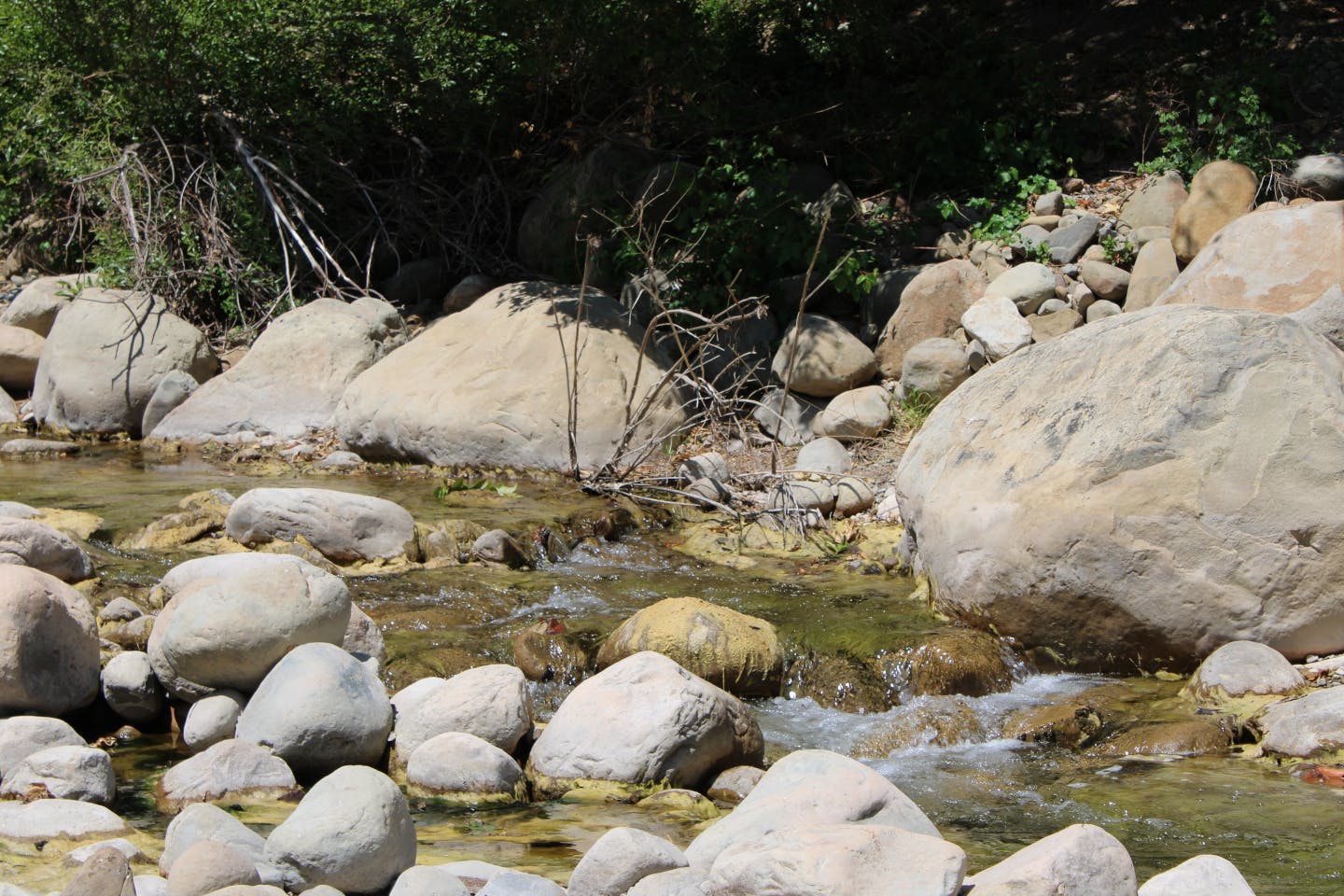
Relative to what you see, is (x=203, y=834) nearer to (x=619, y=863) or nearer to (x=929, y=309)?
(x=619, y=863)

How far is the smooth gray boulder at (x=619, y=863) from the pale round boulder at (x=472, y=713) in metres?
1.33

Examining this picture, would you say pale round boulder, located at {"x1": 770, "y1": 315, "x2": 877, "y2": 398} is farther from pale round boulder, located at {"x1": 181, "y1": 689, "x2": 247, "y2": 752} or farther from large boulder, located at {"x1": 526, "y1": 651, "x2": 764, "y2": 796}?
pale round boulder, located at {"x1": 181, "y1": 689, "x2": 247, "y2": 752}

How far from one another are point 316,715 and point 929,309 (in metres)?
6.29

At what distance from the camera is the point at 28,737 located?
4.42 meters

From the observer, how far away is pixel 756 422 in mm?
9727

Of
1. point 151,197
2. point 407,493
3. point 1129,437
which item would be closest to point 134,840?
point 1129,437

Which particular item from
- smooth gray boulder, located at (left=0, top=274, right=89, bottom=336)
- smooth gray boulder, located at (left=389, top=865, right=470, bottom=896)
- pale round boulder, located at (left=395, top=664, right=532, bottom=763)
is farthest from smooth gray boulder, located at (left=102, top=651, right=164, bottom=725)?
smooth gray boulder, located at (left=0, top=274, right=89, bottom=336)

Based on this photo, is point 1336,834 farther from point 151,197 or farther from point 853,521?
point 151,197

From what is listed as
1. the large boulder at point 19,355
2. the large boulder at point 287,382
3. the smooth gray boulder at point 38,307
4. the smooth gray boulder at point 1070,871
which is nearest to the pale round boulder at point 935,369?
the large boulder at point 287,382

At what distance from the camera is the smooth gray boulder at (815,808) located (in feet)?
12.0

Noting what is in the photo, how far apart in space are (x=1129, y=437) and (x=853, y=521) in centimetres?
238

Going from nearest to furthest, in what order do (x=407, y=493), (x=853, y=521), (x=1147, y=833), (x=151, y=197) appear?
(x=1147, y=833) → (x=853, y=521) → (x=407, y=493) → (x=151, y=197)

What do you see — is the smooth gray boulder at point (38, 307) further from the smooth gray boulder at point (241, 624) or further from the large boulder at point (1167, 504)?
the large boulder at point (1167, 504)

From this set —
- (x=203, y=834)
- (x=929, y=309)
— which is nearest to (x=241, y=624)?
(x=203, y=834)
